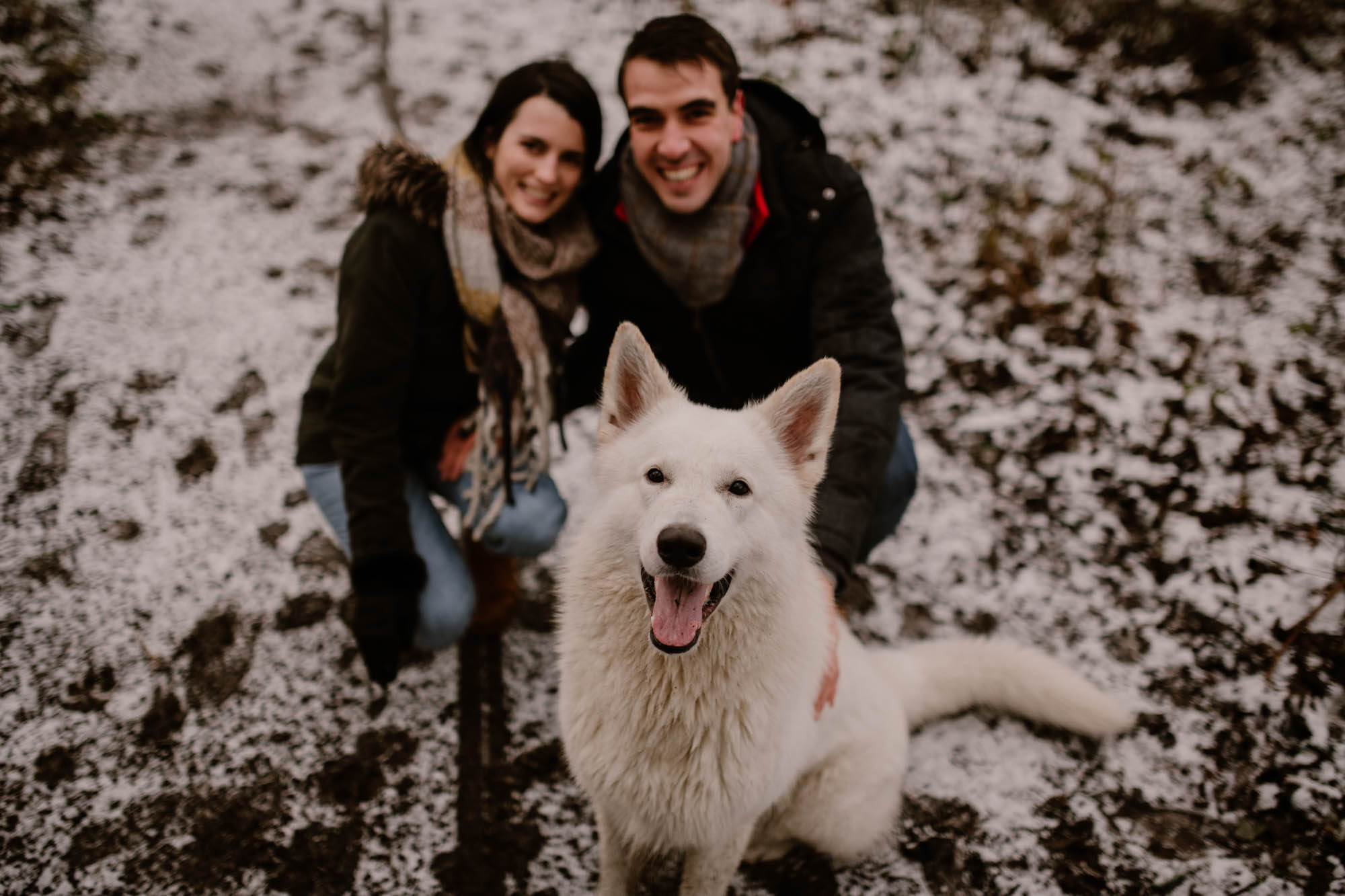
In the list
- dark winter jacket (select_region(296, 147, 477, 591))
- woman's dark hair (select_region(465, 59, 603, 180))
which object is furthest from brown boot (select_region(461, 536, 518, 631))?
woman's dark hair (select_region(465, 59, 603, 180))

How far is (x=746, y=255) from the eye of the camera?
96.3 inches

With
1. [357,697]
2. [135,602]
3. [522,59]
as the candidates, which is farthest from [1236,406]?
[522,59]

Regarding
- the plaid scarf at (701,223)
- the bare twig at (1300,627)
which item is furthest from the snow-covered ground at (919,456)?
the plaid scarf at (701,223)

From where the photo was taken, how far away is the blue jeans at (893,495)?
2.64 meters

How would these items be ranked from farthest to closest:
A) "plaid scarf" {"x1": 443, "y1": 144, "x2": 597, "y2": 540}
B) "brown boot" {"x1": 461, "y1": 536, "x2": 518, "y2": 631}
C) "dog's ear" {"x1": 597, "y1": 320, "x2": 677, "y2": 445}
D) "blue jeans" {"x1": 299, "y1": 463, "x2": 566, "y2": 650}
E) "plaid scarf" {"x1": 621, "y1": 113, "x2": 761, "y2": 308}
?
1. "brown boot" {"x1": 461, "y1": 536, "x2": 518, "y2": 631}
2. "blue jeans" {"x1": 299, "y1": 463, "x2": 566, "y2": 650}
3. "plaid scarf" {"x1": 621, "y1": 113, "x2": 761, "y2": 308}
4. "plaid scarf" {"x1": 443, "y1": 144, "x2": 597, "y2": 540}
5. "dog's ear" {"x1": 597, "y1": 320, "x2": 677, "y2": 445}

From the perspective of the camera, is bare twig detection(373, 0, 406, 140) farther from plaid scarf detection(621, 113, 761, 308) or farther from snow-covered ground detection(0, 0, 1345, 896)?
plaid scarf detection(621, 113, 761, 308)

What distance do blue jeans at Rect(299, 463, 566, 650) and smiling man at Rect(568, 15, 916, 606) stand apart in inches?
27.4

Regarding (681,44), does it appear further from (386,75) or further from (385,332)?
(386,75)

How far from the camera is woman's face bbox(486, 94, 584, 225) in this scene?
6.95ft

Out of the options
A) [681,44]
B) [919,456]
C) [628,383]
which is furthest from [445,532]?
[919,456]

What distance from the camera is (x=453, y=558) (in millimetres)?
2498

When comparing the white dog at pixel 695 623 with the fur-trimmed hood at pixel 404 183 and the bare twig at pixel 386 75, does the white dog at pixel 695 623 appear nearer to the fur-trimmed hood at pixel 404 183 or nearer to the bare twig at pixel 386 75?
the fur-trimmed hood at pixel 404 183

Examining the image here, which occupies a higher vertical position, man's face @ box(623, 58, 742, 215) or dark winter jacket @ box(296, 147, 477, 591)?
man's face @ box(623, 58, 742, 215)

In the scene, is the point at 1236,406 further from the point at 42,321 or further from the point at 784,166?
the point at 42,321
